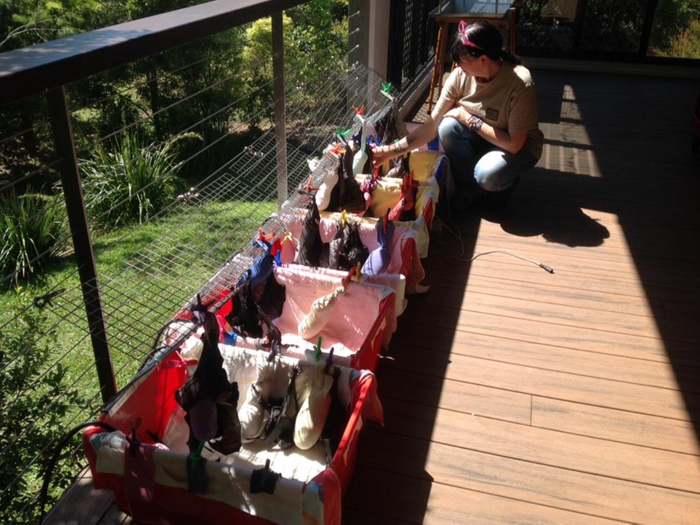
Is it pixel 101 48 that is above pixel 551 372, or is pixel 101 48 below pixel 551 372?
above

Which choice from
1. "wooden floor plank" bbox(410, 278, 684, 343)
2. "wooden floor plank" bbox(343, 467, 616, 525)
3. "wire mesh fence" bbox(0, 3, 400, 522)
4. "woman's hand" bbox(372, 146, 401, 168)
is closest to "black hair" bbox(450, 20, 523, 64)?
"woman's hand" bbox(372, 146, 401, 168)

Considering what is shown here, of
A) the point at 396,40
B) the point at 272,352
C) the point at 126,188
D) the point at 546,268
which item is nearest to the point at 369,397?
the point at 272,352

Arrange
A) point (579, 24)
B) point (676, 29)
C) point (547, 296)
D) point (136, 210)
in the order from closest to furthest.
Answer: point (547, 296)
point (136, 210)
point (676, 29)
point (579, 24)

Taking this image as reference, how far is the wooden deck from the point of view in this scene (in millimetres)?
1661

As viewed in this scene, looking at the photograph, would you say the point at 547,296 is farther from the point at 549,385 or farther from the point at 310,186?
the point at 310,186

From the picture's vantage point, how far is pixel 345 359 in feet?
5.58

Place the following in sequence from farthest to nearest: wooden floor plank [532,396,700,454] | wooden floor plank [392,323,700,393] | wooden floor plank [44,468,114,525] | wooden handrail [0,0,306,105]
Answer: wooden floor plank [392,323,700,393] → wooden floor plank [532,396,700,454] → wooden floor plank [44,468,114,525] → wooden handrail [0,0,306,105]

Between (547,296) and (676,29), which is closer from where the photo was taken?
(547,296)

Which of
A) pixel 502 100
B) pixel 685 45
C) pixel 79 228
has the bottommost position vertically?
pixel 685 45

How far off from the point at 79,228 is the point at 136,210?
11.8 feet

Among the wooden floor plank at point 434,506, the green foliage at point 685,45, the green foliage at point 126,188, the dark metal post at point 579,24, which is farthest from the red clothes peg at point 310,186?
the green foliage at point 685,45

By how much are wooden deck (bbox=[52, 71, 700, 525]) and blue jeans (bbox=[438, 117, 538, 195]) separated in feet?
0.63

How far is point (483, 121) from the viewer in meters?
2.99

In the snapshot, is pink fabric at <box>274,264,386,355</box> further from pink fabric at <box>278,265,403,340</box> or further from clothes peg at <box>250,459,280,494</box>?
clothes peg at <box>250,459,280,494</box>
